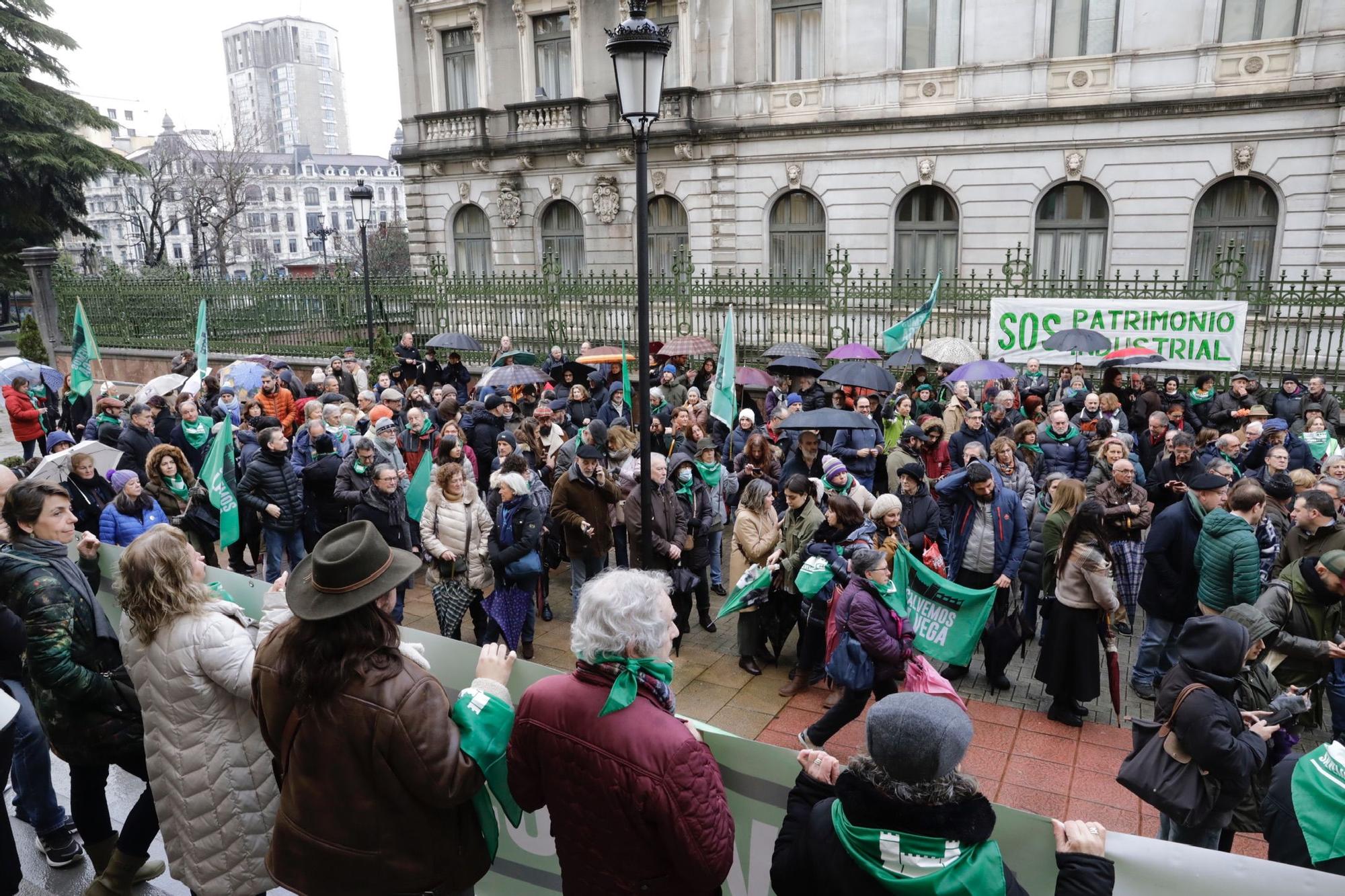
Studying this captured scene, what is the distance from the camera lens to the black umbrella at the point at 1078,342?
41.5 ft

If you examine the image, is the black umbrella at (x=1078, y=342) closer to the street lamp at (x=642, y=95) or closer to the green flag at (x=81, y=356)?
the street lamp at (x=642, y=95)

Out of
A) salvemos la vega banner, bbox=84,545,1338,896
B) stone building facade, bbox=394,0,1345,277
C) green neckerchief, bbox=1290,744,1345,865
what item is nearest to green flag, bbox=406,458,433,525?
salvemos la vega banner, bbox=84,545,1338,896

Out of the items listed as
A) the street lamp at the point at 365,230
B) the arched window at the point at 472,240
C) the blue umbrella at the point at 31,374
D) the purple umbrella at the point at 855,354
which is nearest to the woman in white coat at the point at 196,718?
the purple umbrella at the point at 855,354

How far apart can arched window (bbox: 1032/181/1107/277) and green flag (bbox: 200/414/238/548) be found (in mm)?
17800

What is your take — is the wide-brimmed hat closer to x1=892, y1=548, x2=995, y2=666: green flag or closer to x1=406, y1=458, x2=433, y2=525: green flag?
x1=892, y1=548, x2=995, y2=666: green flag

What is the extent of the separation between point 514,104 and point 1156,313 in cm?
1867

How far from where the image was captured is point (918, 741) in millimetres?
2264

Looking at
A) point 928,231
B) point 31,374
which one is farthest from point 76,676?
point 928,231

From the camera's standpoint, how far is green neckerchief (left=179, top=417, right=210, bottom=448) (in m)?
10.3

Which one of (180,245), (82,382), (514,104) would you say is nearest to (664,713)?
(82,382)

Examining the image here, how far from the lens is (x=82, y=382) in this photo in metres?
14.4

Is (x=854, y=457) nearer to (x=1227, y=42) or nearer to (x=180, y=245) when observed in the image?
(x=1227, y=42)

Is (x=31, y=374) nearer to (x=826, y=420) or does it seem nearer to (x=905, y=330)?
(x=826, y=420)

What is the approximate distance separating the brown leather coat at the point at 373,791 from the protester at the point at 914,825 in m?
1.12
